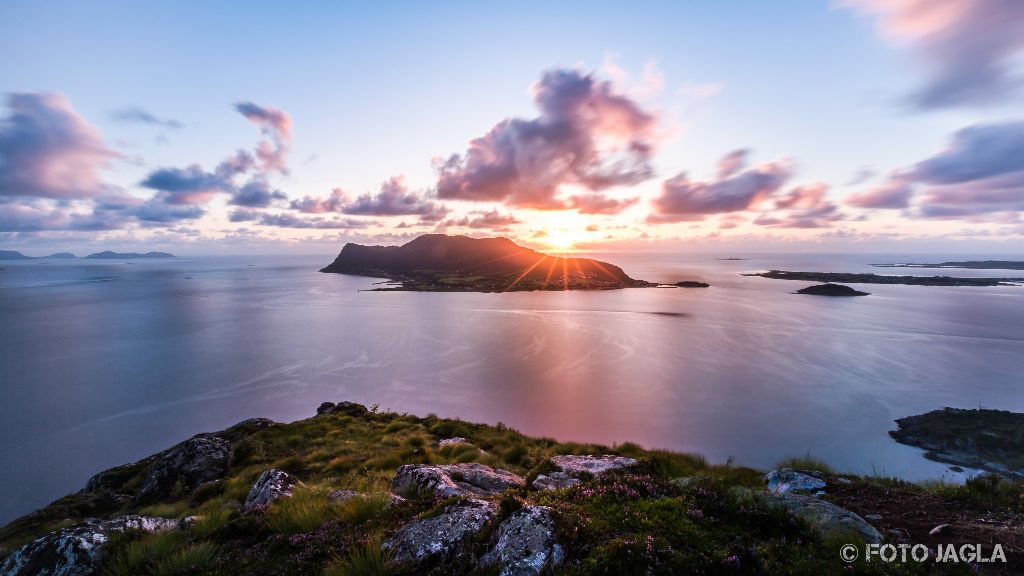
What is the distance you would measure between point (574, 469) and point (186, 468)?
15.9m

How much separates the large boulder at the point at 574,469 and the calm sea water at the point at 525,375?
57.8ft

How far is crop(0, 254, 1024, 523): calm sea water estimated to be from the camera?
2870cm

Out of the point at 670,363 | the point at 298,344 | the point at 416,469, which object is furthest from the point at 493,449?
the point at 298,344

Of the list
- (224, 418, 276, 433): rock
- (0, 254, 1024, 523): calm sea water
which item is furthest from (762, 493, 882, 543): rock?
(224, 418, 276, 433): rock

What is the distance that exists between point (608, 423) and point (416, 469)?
80.7 feet

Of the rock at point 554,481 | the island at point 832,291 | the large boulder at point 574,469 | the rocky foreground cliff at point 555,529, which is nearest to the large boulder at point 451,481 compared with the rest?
the rocky foreground cliff at point 555,529

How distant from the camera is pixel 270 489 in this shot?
10.3 meters

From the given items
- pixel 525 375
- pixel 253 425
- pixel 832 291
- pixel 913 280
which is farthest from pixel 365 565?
pixel 913 280

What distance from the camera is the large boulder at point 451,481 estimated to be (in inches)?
359

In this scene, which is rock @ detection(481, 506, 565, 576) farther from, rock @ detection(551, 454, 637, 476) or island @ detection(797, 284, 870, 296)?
island @ detection(797, 284, 870, 296)

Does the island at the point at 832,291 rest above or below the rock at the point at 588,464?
above

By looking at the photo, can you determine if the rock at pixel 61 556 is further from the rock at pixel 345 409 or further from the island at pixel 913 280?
the island at pixel 913 280

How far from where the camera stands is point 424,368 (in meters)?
47.3

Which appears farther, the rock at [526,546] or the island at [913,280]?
the island at [913,280]
